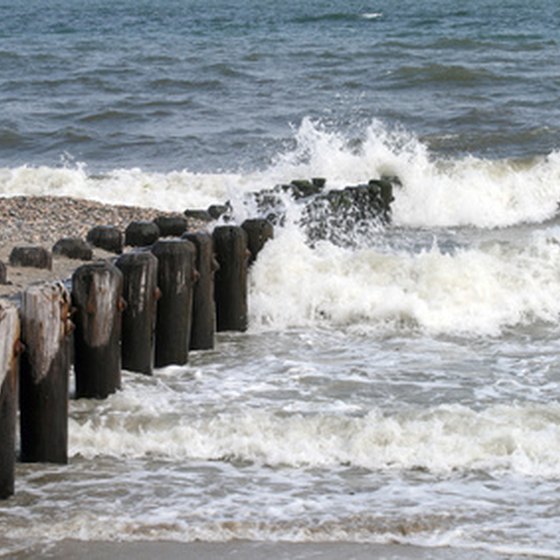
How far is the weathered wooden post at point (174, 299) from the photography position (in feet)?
29.5

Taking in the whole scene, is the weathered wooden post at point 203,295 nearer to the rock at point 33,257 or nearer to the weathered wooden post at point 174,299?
the weathered wooden post at point 174,299

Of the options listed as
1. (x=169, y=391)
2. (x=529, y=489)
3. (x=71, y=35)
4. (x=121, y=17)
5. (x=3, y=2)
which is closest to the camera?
(x=529, y=489)

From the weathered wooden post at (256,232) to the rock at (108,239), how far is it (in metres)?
1.30

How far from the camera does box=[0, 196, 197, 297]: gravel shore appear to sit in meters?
12.4

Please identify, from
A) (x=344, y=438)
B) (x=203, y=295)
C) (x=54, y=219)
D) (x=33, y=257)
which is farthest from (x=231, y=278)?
(x=54, y=219)

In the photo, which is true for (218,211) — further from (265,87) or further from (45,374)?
(265,87)

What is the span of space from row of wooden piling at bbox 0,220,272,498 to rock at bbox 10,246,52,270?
4.58 ft

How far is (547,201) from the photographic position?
1809 cm

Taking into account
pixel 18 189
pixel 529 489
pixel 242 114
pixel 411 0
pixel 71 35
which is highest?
pixel 411 0

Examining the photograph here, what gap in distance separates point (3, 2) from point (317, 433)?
61.8 metres

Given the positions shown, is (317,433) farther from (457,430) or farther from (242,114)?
(242,114)

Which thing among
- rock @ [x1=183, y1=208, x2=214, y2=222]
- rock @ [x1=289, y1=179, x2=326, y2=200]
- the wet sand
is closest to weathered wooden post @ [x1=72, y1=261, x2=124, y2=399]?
the wet sand

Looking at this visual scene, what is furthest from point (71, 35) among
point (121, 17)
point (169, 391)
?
point (169, 391)

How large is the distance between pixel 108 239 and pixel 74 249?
47 cm
